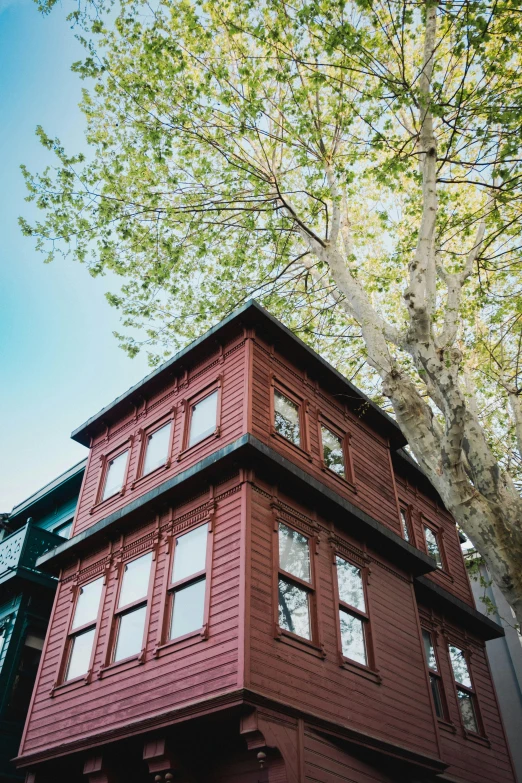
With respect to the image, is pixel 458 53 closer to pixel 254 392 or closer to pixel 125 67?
pixel 254 392

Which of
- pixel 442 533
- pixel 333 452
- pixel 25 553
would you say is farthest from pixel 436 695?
pixel 25 553

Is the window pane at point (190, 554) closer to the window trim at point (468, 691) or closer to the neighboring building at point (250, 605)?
the neighboring building at point (250, 605)

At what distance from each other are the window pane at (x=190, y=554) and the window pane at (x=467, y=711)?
8713 mm

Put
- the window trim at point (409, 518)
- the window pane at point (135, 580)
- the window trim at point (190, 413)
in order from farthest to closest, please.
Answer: the window trim at point (409, 518) < the window trim at point (190, 413) < the window pane at point (135, 580)

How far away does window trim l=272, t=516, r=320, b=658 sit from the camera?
9422mm

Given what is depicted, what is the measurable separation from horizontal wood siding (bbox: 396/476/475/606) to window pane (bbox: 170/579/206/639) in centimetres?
802

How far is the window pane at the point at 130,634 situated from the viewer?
10766mm

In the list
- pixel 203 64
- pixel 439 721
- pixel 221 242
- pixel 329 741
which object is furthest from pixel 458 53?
pixel 439 721

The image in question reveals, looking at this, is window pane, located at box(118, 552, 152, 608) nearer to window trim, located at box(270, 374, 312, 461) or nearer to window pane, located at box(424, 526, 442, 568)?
window trim, located at box(270, 374, 312, 461)

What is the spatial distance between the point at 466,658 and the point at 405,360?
28.1 feet

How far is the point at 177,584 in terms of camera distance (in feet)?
34.1

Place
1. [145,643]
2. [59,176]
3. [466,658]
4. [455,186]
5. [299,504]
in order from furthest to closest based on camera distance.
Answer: [455,186] < [466,658] < [59,176] < [299,504] < [145,643]

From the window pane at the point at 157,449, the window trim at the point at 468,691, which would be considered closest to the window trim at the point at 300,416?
the window pane at the point at 157,449

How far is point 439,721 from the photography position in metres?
13.2
